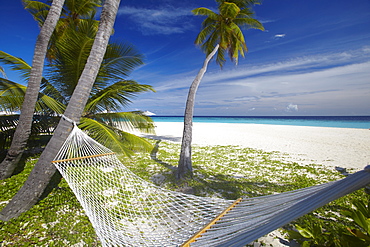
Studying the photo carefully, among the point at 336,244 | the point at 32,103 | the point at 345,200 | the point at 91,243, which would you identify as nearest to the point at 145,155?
the point at 32,103

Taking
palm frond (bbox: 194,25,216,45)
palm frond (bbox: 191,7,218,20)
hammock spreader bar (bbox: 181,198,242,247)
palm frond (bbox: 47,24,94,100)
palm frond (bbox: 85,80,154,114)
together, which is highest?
palm frond (bbox: 191,7,218,20)

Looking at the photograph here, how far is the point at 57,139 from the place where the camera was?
2.07 meters

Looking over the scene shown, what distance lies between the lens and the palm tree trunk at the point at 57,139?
2025 millimetres

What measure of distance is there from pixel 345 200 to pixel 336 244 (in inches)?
78.6

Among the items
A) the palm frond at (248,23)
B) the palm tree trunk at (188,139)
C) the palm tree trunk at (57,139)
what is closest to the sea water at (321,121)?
the palm frond at (248,23)

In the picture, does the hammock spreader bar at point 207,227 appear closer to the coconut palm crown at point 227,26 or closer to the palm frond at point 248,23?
the coconut palm crown at point 227,26

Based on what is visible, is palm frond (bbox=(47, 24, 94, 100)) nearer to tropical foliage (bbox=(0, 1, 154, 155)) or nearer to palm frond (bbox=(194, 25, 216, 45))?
tropical foliage (bbox=(0, 1, 154, 155))

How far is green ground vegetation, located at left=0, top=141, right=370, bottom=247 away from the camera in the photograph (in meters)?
1.73

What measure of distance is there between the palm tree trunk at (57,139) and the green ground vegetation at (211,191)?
0.14 m

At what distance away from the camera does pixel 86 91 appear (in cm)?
220

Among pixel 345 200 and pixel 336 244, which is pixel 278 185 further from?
pixel 336 244

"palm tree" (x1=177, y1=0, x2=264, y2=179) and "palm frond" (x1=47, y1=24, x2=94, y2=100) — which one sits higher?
"palm tree" (x1=177, y1=0, x2=264, y2=179)

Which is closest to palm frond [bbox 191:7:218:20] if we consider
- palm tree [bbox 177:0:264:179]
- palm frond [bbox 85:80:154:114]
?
palm tree [bbox 177:0:264:179]

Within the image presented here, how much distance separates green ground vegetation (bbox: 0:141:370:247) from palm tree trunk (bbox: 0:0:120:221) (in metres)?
0.14
